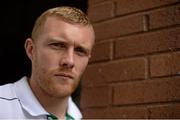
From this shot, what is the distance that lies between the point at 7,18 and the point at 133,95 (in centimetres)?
203

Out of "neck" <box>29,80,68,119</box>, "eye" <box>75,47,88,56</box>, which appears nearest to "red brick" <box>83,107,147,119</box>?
"neck" <box>29,80,68,119</box>

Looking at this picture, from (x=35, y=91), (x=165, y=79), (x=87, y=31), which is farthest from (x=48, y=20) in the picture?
(x=165, y=79)

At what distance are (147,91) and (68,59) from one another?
523 millimetres

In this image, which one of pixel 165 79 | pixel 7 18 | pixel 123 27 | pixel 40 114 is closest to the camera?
pixel 40 114

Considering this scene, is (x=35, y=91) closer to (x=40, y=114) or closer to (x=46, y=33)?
(x=40, y=114)

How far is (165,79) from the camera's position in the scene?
2.07m

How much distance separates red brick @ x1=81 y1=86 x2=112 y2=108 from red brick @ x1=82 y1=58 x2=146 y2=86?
0.13 ft

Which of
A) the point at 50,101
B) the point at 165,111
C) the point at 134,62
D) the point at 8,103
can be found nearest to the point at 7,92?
the point at 8,103

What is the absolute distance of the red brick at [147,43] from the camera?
2088mm

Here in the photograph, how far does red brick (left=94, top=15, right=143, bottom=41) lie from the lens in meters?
2.25

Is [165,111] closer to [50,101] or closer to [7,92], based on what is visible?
[50,101]

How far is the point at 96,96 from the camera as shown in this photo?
238 centimetres

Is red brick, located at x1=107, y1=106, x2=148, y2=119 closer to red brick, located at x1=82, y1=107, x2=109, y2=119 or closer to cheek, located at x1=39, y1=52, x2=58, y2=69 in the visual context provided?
red brick, located at x1=82, y1=107, x2=109, y2=119

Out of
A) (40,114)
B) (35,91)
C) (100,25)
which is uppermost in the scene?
(100,25)
